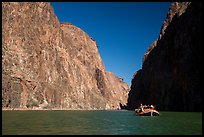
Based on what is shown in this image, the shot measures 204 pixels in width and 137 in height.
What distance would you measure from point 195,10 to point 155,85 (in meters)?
46.0

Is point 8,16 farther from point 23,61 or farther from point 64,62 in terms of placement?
point 64,62

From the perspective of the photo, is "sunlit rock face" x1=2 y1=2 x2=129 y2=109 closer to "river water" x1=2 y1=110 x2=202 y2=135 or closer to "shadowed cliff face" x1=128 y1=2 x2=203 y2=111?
"shadowed cliff face" x1=128 y1=2 x2=203 y2=111

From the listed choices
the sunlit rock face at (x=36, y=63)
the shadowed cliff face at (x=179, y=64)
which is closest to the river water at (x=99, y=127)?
the shadowed cliff face at (x=179, y=64)

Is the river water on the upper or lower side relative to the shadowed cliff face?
lower

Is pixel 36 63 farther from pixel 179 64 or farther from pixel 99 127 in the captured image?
pixel 99 127

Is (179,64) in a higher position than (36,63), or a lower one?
lower

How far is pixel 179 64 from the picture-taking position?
99.4 m

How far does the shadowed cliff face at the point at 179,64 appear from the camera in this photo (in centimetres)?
9050

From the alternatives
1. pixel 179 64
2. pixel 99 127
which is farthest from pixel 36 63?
pixel 99 127

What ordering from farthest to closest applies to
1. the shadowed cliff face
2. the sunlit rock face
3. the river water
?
the sunlit rock face, the shadowed cliff face, the river water

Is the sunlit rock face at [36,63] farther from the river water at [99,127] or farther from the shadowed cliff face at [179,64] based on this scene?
the river water at [99,127]

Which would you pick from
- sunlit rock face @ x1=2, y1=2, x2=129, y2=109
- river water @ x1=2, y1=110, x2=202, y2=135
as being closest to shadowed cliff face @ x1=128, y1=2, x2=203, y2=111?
sunlit rock face @ x1=2, y1=2, x2=129, y2=109

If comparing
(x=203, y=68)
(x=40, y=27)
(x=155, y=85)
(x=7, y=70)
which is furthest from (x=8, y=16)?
(x=203, y=68)

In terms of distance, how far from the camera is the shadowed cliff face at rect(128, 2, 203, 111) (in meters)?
90.5
